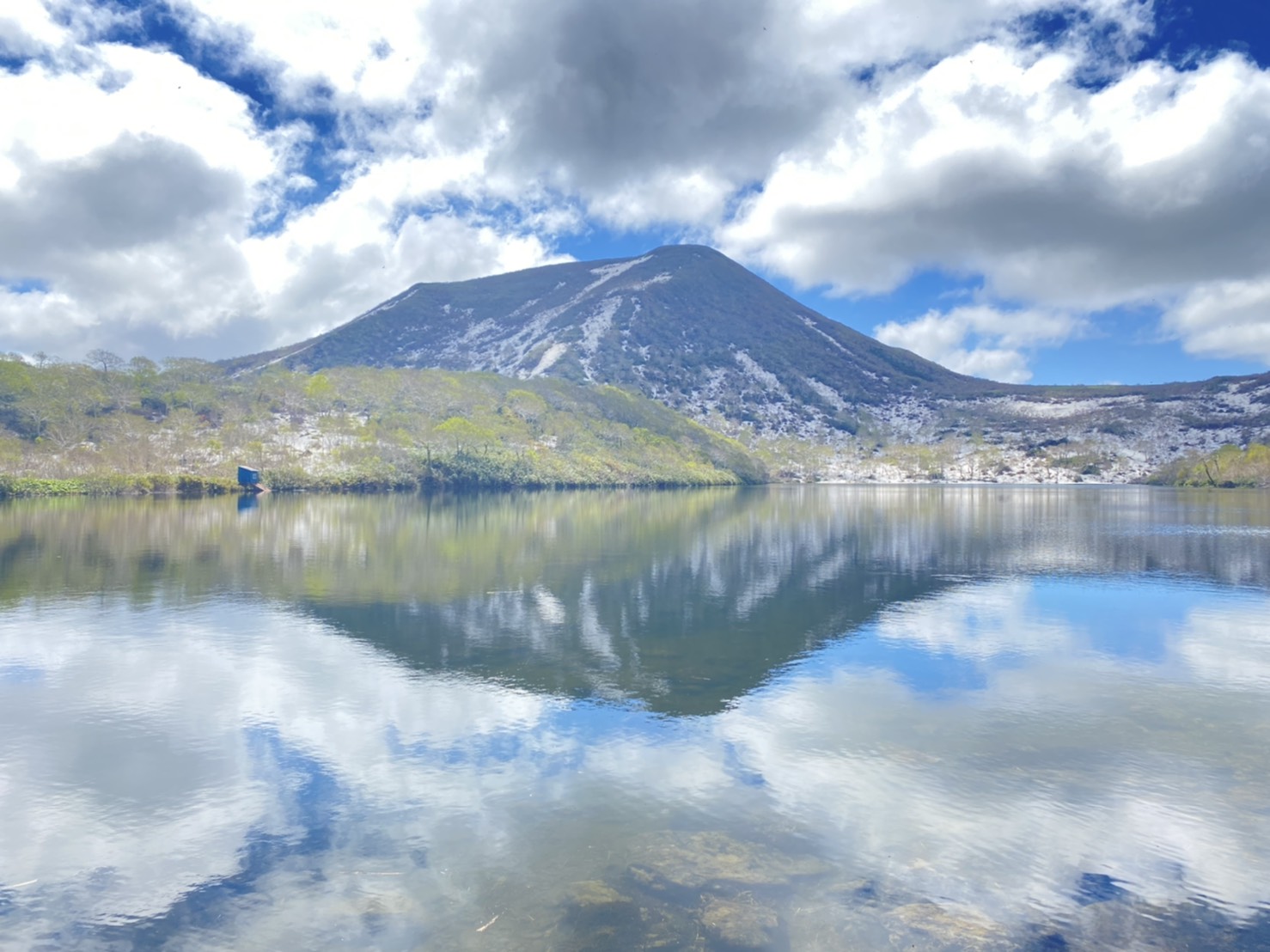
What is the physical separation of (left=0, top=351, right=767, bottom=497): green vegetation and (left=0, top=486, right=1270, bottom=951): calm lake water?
73.8 m

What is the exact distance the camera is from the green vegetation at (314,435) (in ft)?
329

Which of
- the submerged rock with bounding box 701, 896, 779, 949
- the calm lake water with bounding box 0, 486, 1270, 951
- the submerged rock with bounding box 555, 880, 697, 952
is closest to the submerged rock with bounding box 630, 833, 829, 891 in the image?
the calm lake water with bounding box 0, 486, 1270, 951

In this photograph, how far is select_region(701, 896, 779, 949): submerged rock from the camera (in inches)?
372

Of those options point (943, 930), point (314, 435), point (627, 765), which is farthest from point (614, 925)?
point (314, 435)

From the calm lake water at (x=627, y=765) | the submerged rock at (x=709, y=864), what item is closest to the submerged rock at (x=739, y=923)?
the calm lake water at (x=627, y=765)

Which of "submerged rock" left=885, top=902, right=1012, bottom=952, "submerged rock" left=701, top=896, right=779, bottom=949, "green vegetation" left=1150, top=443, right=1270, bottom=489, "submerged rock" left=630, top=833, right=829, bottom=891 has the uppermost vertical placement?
"green vegetation" left=1150, top=443, right=1270, bottom=489

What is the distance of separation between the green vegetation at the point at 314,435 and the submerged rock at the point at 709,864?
94.0 m

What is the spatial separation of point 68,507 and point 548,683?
6665 centimetres

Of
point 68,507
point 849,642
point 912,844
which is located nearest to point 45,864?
point 912,844

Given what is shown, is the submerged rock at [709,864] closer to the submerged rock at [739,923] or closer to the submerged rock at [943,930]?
the submerged rock at [739,923]

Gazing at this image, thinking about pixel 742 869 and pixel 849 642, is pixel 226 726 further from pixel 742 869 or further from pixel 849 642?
pixel 849 642

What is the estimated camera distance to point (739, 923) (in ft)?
32.2

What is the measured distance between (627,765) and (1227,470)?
161m

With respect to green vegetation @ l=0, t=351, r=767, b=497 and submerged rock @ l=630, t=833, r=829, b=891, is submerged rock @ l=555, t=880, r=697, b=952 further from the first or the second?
green vegetation @ l=0, t=351, r=767, b=497
